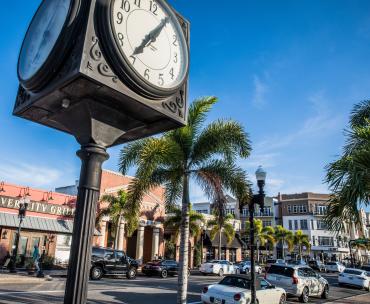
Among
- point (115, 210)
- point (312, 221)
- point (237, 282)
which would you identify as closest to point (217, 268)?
point (115, 210)

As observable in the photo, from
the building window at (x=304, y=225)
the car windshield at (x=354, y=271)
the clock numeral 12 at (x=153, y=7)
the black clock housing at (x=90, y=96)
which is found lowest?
the car windshield at (x=354, y=271)

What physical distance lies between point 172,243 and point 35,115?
3527cm

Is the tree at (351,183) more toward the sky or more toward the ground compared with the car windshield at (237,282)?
more toward the sky

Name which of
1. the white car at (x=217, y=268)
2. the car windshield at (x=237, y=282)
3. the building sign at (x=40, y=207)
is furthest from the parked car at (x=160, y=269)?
the car windshield at (x=237, y=282)

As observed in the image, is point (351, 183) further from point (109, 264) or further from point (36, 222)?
point (36, 222)

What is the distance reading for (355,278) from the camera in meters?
25.7

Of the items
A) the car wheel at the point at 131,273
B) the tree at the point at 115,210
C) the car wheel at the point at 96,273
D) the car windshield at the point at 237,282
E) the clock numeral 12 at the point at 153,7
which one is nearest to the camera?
the clock numeral 12 at the point at 153,7

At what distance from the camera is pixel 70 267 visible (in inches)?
102

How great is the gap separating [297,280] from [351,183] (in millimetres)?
10212

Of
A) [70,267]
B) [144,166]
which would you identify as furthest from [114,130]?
[144,166]

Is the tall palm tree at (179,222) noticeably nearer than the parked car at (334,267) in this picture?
Yes

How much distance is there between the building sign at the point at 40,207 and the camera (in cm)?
2372

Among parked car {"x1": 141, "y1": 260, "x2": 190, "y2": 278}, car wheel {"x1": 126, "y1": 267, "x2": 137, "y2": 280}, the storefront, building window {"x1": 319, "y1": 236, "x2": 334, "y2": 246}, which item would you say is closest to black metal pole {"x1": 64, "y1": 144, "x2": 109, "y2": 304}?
car wheel {"x1": 126, "y1": 267, "x2": 137, "y2": 280}

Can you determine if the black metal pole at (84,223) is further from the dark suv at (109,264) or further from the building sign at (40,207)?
the building sign at (40,207)
